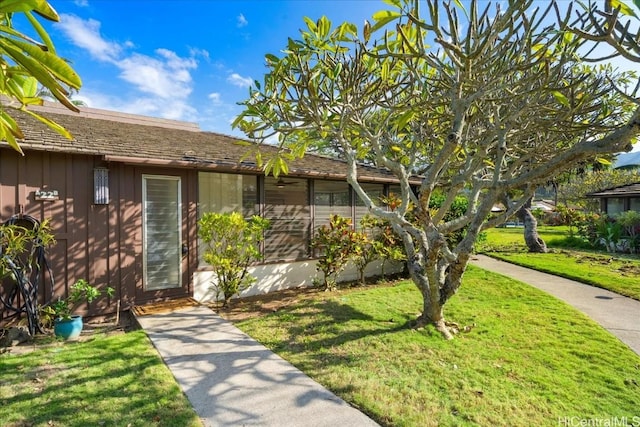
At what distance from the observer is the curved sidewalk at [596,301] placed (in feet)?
18.2

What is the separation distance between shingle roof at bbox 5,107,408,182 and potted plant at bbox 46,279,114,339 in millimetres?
2387

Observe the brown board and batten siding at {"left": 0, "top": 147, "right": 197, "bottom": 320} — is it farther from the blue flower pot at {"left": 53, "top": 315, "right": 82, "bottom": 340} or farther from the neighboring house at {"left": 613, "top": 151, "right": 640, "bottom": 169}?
the neighboring house at {"left": 613, "top": 151, "right": 640, "bottom": 169}

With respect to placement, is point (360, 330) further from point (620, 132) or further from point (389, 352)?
point (620, 132)

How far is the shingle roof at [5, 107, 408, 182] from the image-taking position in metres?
5.91

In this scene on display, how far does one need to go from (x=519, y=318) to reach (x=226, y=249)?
5982mm

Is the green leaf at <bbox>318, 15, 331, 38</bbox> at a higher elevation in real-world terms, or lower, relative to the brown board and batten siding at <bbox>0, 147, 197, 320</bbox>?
higher

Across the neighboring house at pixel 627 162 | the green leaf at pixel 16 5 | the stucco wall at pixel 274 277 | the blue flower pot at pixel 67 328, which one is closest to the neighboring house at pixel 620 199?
the neighboring house at pixel 627 162

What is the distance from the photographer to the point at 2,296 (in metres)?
5.36

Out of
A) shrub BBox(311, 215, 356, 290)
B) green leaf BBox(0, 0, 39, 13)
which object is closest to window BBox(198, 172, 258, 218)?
shrub BBox(311, 215, 356, 290)

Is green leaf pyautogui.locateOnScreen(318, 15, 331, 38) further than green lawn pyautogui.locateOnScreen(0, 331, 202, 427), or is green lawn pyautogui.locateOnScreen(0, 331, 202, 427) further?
green leaf pyautogui.locateOnScreen(318, 15, 331, 38)

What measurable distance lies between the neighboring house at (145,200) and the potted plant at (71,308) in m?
0.25

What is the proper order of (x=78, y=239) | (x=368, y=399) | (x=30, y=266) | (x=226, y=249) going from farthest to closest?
(x=226, y=249) → (x=78, y=239) → (x=30, y=266) → (x=368, y=399)

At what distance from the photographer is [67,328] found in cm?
516

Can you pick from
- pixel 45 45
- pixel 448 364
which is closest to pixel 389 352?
pixel 448 364
